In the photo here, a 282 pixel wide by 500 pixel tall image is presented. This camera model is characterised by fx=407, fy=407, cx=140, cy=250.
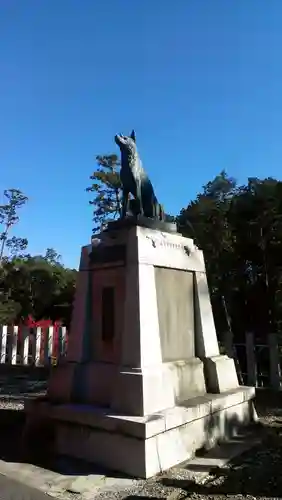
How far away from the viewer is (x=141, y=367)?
14.3 feet

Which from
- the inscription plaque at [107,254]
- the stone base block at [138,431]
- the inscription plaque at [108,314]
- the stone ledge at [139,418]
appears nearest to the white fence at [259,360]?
the stone ledge at [139,418]

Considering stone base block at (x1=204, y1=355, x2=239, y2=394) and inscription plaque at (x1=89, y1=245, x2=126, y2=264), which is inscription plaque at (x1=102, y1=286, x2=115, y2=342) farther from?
stone base block at (x1=204, y1=355, x2=239, y2=394)

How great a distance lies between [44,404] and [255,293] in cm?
1223

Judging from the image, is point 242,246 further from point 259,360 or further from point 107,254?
point 107,254

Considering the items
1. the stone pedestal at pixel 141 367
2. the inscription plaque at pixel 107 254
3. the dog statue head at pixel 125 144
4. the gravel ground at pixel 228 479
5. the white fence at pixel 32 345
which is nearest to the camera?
the gravel ground at pixel 228 479

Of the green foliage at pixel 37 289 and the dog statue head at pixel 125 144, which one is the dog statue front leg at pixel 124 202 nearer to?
the dog statue head at pixel 125 144

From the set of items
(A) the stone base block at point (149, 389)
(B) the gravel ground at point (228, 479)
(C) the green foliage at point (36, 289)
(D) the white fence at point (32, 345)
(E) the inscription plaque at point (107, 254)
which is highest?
(C) the green foliage at point (36, 289)

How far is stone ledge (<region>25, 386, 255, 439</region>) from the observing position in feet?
13.0

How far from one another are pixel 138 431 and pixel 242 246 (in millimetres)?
12049

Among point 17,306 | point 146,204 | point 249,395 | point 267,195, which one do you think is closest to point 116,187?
point 267,195

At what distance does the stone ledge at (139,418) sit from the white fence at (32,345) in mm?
5885

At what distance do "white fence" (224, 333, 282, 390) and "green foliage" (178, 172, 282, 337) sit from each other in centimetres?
535

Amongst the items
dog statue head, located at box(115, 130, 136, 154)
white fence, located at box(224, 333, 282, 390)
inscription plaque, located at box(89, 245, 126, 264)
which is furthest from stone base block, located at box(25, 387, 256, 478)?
dog statue head, located at box(115, 130, 136, 154)

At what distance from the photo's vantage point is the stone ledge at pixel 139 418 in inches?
155
